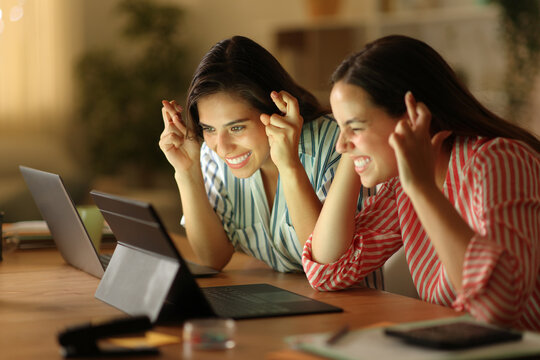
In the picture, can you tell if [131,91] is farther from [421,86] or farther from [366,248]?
[421,86]

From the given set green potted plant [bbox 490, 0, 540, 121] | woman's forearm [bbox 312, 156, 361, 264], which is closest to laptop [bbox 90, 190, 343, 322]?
woman's forearm [bbox 312, 156, 361, 264]

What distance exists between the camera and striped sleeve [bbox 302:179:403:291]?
1.50 m

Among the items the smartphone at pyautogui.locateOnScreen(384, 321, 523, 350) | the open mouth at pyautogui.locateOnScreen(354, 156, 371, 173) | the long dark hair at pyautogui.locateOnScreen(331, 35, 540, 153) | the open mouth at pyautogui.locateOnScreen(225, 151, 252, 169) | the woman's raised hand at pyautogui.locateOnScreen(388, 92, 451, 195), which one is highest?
the long dark hair at pyautogui.locateOnScreen(331, 35, 540, 153)

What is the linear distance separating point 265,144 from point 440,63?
1.74 feet

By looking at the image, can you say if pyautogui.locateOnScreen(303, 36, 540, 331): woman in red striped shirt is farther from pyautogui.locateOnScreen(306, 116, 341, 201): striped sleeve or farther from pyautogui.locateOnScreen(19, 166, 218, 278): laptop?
pyautogui.locateOnScreen(19, 166, 218, 278): laptop

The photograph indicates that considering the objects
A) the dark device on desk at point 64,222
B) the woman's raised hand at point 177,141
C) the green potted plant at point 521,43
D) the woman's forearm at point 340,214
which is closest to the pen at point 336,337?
the woman's forearm at point 340,214

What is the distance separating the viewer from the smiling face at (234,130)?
1.74 metres

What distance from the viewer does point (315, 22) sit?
468cm

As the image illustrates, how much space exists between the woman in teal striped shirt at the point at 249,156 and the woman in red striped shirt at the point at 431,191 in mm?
136

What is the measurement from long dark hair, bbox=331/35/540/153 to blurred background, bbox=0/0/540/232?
3.08 meters

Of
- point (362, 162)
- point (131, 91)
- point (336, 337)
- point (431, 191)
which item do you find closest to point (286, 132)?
point (362, 162)

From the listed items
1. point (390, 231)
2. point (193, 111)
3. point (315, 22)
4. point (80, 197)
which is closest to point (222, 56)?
point (193, 111)

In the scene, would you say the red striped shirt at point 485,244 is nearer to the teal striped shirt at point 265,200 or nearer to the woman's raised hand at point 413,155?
the woman's raised hand at point 413,155

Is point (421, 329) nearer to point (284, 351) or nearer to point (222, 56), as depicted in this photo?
point (284, 351)
